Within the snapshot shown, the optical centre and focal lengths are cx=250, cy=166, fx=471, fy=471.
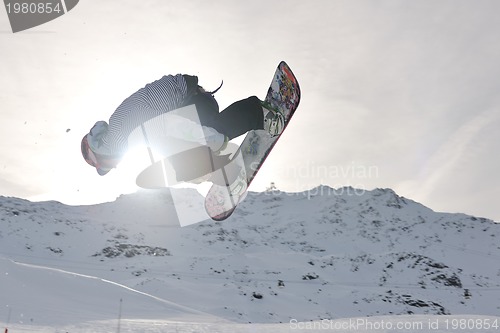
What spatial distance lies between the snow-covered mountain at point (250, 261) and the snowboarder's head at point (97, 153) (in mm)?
4727

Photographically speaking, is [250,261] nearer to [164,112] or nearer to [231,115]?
[231,115]

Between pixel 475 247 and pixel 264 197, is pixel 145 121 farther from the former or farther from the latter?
pixel 264 197

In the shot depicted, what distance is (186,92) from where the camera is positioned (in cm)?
509

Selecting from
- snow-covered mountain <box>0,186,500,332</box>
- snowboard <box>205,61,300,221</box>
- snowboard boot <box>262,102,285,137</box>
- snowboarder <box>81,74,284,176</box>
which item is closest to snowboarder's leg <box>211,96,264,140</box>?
snowboarder <box>81,74,284,176</box>

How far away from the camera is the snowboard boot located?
701cm

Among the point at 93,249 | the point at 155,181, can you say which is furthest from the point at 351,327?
the point at 93,249

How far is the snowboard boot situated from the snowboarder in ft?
3.88

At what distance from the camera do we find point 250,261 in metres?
56.6

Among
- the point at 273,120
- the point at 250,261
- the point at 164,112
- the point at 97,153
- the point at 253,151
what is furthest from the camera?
the point at 250,261

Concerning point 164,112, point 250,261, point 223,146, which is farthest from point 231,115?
point 250,261

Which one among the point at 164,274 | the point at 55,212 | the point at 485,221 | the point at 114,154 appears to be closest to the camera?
the point at 114,154

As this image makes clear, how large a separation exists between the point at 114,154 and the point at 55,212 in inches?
3427

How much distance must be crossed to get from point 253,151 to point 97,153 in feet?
9.37

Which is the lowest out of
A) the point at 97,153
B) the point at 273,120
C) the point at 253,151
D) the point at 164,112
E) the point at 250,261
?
the point at 97,153
